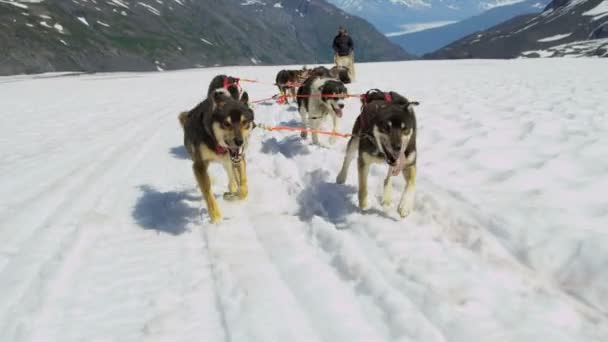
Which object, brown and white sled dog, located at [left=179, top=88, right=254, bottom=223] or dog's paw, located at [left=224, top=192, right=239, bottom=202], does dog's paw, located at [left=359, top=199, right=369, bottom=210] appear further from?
dog's paw, located at [left=224, top=192, right=239, bottom=202]

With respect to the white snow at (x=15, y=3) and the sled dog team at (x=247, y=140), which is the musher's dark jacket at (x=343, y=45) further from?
the white snow at (x=15, y=3)

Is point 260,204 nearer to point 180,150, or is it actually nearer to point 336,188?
point 336,188

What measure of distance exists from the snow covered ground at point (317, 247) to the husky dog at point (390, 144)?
289mm

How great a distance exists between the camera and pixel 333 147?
9.12m

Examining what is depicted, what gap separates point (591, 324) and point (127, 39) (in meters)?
212

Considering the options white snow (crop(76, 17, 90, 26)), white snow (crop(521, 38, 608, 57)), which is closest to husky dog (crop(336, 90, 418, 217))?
white snow (crop(521, 38, 608, 57))

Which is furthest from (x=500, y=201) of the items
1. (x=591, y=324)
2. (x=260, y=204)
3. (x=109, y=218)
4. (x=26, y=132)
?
(x=26, y=132)

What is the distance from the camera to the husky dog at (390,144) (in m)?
4.95

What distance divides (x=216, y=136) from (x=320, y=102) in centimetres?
Result: 484

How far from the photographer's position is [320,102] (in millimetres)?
9828

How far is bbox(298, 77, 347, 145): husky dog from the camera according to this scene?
9469 millimetres

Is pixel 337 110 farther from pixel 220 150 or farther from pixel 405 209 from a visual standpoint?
pixel 405 209

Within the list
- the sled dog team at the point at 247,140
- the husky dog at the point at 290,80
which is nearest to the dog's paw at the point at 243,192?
the sled dog team at the point at 247,140

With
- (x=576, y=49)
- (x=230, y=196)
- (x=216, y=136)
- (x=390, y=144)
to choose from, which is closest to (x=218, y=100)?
(x=216, y=136)
